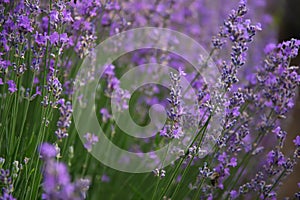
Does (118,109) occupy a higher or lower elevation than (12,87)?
higher

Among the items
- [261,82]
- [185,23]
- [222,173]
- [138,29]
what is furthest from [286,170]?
[185,23]

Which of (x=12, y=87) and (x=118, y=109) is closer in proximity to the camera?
(x=12, y=87)

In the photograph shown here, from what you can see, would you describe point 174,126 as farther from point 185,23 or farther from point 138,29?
point 185,23

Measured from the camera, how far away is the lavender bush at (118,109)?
5.23 ft

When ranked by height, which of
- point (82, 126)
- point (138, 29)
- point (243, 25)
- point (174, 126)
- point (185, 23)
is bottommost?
point (174, 126)

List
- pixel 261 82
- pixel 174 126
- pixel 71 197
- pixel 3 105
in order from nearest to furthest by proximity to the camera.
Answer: pixel 71 197, pixel 174 126, pixel 3 105, pixel 261 82

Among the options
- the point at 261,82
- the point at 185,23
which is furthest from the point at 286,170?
the point at 185,23

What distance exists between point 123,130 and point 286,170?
41.8 inches

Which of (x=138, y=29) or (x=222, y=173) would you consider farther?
(x=138, y=29)

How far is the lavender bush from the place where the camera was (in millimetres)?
1593

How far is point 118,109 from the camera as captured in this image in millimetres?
2113

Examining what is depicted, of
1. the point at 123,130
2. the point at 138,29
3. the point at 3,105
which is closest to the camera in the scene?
the point at 3,105

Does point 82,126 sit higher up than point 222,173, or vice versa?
point 82,126

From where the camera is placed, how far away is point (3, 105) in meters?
1.90
